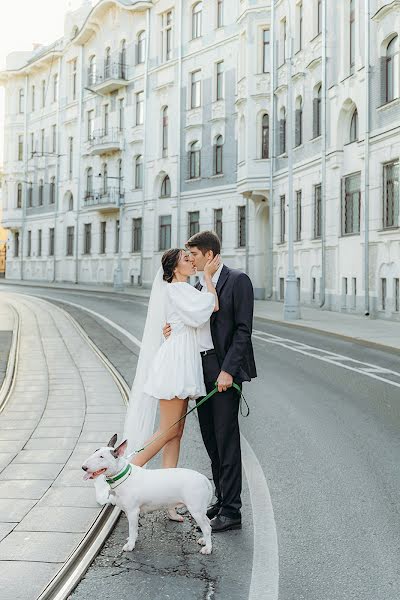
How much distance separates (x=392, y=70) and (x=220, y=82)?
17.1m

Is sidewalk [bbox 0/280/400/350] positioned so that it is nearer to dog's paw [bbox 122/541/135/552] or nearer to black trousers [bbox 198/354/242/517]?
black trousers [bbox 198/354/242/517]

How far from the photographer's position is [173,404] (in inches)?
207

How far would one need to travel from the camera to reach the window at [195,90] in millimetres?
40719

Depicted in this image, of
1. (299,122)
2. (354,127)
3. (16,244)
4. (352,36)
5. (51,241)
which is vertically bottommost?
(51,241)

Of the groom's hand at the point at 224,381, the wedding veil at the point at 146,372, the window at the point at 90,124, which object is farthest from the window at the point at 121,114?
the groom's hand at the point at 224,381

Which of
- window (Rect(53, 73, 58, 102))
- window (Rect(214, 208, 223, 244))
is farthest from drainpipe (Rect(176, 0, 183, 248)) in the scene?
window (Rect(53, 73, 58, 102))

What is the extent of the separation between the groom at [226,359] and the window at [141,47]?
42382 millimetres

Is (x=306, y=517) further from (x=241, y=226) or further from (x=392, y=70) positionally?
(x=241, y=226)

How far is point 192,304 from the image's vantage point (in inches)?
198

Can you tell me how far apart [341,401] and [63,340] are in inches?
347

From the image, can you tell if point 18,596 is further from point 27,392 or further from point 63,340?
point 63,340

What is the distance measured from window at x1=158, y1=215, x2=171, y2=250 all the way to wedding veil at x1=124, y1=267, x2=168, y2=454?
123 feet

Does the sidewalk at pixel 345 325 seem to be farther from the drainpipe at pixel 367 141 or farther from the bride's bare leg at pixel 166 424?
the bride's bare leg at pixel 166 424

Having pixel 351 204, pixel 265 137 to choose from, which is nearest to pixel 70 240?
pixel 265 137
